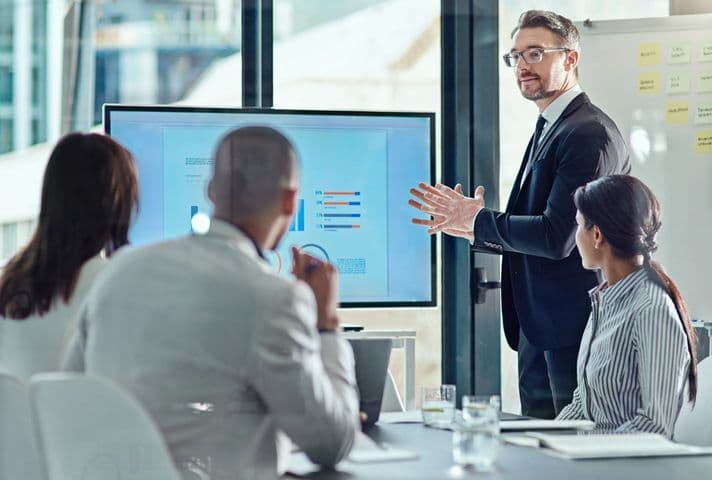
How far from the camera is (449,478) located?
199 cm

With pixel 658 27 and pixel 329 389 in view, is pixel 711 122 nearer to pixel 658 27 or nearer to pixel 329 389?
pixel 658 27

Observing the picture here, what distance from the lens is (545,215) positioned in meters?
2.60

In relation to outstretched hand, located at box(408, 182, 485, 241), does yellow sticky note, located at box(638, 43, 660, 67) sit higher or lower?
higher

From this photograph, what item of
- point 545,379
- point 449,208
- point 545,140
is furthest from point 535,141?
point 545,379

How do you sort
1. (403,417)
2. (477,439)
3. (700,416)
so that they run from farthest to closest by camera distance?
(700,416), (403,417), (477,439)

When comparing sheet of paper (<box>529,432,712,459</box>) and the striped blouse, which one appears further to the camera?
the striped blouse

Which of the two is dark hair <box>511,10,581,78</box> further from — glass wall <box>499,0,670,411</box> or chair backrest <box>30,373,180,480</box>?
chair backrest <box>30,373,180,480</box>

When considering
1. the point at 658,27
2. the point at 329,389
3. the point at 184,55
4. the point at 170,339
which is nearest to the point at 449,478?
the point at 329,389

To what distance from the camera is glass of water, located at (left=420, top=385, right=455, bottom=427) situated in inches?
97.4

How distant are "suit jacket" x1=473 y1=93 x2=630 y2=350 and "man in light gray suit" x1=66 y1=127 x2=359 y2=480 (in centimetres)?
72

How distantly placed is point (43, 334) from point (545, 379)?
129 centimetres

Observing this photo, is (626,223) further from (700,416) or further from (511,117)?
(700,416)

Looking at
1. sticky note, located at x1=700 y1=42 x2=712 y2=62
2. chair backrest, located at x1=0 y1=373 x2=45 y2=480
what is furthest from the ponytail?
chair backrest, located at x1=0 y1=373 x2=45 y2=480

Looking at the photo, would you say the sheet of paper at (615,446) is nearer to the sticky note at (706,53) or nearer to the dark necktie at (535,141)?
the dark necktie at (535,141)
